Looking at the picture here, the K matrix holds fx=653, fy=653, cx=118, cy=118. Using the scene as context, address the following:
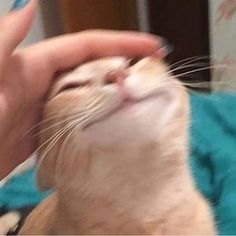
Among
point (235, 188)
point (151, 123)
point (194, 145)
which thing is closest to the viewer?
point (151, 123)

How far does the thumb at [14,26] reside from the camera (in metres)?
0.80

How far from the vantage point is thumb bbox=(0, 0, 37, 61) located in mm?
796

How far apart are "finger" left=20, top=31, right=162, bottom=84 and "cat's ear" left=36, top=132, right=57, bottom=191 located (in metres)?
0.11

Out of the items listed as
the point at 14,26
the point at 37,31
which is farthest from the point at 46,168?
the point at 37,31

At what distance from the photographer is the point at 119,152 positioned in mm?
785

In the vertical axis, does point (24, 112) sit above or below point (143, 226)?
above

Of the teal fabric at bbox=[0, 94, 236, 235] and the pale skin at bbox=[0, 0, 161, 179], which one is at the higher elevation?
the pale skin at bbox=[0, 0, 161, 179]

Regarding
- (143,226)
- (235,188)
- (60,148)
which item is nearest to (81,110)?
(60,148)

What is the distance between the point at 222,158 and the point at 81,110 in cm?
50

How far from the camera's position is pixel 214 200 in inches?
45.3

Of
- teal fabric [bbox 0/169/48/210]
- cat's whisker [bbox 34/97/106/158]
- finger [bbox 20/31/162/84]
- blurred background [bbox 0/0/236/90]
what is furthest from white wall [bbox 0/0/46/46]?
cat's whisker [bbox 34/97/106/158]

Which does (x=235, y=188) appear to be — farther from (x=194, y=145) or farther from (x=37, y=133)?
(x=37, y=133)

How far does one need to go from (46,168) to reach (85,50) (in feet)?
0.55

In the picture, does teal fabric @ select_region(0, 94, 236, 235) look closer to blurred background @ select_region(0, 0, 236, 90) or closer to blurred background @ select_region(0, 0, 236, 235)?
blurred background @ select_region(0, 0, 236, 235)
